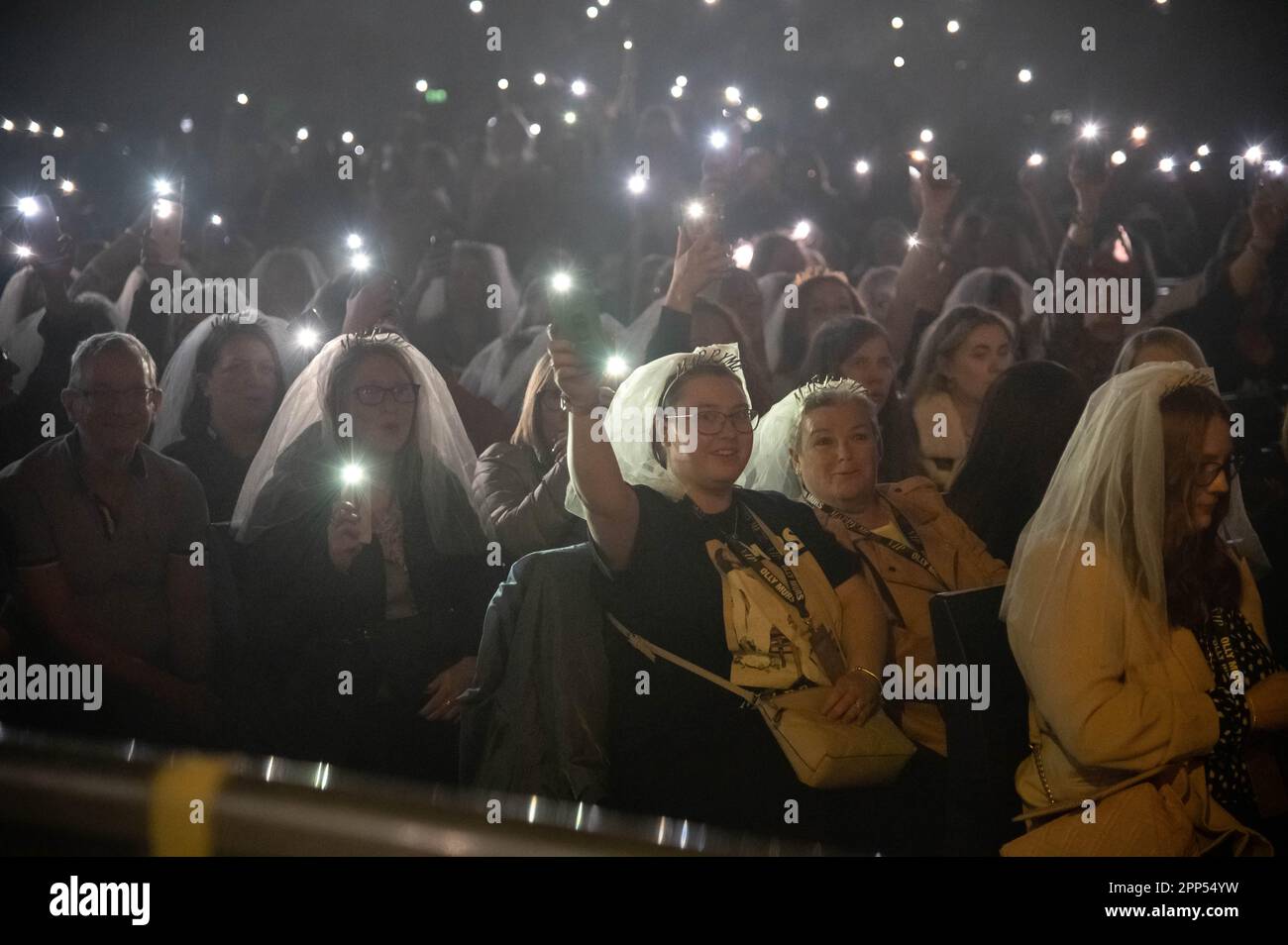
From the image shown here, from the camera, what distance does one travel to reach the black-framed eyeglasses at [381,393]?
3.16m

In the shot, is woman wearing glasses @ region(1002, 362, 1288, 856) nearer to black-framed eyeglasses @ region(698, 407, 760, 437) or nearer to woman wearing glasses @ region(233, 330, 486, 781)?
black-framed eyeglasses @ region(698, 407, 760, 437)

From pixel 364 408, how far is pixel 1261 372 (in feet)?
7.85

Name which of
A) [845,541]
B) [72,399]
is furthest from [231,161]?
[845,541]

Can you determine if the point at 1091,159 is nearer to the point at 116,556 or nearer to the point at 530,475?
the point at 530,475

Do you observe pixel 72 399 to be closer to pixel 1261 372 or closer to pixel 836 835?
pixel 836 835

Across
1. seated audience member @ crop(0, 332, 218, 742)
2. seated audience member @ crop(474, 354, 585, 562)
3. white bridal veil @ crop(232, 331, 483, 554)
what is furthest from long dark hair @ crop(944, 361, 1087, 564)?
seated audience member @ crop(0, 332, 218, 742)

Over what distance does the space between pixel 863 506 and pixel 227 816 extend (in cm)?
245

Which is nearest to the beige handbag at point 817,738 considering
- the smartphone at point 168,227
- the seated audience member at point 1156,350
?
the seated audience member at point 1156,350

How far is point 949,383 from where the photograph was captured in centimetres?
336

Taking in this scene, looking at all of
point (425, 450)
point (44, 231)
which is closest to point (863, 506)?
point (425, 450)

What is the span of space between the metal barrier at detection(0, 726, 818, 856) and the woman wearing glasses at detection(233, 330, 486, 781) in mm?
2226

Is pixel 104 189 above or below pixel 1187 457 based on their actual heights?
above

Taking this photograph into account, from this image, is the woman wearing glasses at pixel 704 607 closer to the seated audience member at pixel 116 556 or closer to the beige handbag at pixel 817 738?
the beige handbag at pixel 817 738

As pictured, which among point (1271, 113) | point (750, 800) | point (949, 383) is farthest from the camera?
point (1271, 113)
